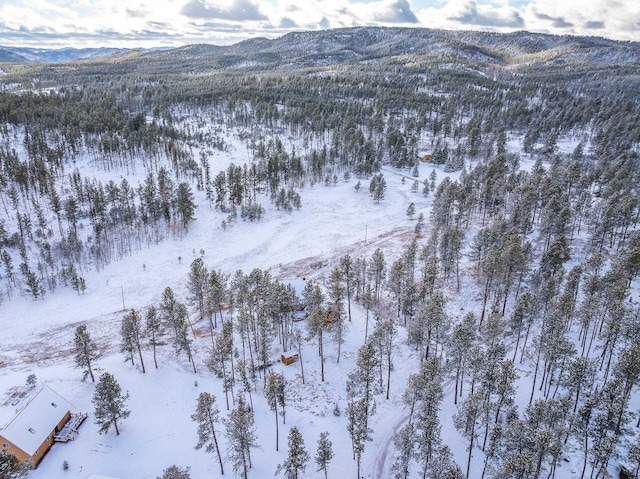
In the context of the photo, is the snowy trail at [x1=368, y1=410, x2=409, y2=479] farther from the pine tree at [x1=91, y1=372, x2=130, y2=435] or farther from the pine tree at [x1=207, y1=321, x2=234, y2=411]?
the pine tree at [x1=91, y1=372, x2=130, y2=435]

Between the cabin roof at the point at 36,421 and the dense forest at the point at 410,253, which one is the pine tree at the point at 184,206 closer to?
the dense forest at the point at 410,253

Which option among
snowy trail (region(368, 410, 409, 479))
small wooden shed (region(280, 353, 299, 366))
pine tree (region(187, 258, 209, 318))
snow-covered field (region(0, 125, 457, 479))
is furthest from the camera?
pine tree (region(187, 258, 209, 318))

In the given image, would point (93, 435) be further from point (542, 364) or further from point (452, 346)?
point (542, 364)

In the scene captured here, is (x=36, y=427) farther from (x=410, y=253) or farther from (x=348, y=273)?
(x=410, y=253)

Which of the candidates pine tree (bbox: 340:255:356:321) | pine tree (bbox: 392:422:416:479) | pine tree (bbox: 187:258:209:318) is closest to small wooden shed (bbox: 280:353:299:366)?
pine tree (bbox: 340:255:356:321)

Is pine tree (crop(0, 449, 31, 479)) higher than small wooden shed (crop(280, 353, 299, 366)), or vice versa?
pine tree (crop(0, 449, 31, 479))

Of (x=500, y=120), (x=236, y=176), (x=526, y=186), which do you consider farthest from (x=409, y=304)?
(x=500, y=120)
